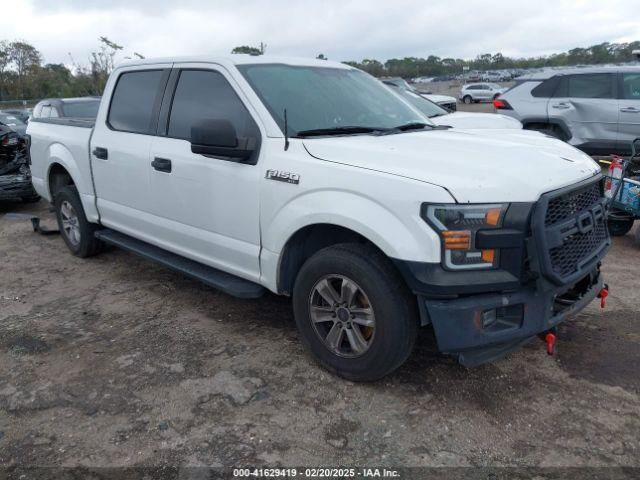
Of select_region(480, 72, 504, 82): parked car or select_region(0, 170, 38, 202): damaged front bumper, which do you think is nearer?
select_region(0, 170, 38, 202): damaged front bumper

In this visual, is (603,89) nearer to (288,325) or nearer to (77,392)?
(288,325)

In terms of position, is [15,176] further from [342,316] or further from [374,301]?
[374,301]

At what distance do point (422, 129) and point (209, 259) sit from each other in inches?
70.0

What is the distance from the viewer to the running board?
3.75 metres

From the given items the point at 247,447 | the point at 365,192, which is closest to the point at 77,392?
the point at 247,447

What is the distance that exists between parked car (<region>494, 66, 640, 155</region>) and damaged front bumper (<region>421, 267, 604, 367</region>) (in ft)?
25.5

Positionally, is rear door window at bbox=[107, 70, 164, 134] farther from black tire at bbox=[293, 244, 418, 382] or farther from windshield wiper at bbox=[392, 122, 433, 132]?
black tire at bbox=[293, 244, 418, 382]

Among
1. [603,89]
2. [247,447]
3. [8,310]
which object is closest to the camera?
[247,447]

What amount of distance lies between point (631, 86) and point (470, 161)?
8.32 m

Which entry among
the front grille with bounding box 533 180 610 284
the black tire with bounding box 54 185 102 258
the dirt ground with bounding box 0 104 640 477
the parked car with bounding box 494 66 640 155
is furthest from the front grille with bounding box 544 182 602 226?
the parked car with bounding box 494 66 640 155

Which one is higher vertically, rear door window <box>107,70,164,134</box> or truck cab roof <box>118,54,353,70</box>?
truck cab roof <box>118,54,353,70</box>

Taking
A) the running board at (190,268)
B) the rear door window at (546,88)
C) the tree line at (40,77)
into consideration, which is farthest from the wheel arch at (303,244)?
the tree line at (40,77)

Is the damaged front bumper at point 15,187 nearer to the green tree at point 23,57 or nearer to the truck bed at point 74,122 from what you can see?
the truck bed at point 74,122

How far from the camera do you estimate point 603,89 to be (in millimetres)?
9781
